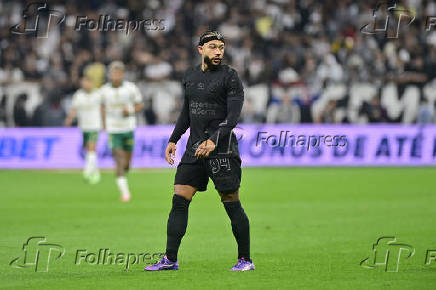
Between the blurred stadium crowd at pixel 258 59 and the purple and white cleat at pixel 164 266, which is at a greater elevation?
the blurred stadium crowd at pixel 258 59

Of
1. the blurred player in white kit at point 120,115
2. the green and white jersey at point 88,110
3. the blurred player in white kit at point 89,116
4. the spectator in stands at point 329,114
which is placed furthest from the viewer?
the spectator in stands at point 329,114

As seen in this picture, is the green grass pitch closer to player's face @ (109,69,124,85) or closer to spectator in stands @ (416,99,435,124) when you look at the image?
player's face @ (109,69,124,85)

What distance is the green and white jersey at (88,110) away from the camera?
24.2 meters

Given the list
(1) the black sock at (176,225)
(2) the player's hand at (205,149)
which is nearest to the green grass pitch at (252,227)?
(1) the black sock at (176,225)

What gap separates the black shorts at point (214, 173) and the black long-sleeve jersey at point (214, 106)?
7 cm

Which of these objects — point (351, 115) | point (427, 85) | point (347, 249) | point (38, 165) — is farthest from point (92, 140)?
point (347, 249)

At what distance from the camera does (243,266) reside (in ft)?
32.1

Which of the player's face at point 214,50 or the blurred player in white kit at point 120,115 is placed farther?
the blurred player in white kit at point 120,115

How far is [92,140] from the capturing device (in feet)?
78.4

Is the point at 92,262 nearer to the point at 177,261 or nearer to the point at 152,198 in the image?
the point at 177,261

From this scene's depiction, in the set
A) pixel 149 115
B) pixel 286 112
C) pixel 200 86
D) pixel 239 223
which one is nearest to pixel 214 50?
pixel 200 86

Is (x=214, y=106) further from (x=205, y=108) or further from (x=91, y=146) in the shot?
(x=91, y=146)

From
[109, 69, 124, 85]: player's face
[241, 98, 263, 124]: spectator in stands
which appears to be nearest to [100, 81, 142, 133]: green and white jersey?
[109, 69, 124, 85]: player's face

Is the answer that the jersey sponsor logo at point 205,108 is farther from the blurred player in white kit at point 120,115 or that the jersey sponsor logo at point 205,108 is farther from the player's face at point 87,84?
the player's face at point 87,84
